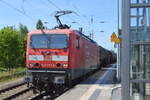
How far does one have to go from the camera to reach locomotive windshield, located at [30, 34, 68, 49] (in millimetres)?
17569

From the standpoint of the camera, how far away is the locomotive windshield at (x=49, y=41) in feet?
57.6

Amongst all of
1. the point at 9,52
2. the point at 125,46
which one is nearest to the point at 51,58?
the point at 125,46

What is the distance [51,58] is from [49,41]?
931 millimetres

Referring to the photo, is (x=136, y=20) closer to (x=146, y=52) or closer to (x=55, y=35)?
(x=146, y=52)

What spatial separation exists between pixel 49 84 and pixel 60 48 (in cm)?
187

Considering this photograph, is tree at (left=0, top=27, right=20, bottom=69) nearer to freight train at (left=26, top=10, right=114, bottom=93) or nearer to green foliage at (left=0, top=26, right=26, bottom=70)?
green foliage at (left=0, top=26, right=26, bottom=70)

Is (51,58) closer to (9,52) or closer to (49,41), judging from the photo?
(49,41)

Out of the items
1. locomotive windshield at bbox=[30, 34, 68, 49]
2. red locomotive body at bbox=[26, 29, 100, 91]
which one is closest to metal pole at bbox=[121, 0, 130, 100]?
red locomotive body at bbox=[26, 29, 100, 91]

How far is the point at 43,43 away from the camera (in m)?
17.9

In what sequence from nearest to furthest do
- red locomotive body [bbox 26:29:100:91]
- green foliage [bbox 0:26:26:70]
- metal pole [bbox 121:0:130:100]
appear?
metal pole [bbox 121:0:130:100] → red locomotive body [bbox 26:29:100:91] → green foliage [bbox 0:26:26:70]

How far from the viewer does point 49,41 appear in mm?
17844

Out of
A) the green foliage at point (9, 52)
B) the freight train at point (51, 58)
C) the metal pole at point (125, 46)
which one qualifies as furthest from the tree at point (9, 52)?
the metal pole at point (125, 46)

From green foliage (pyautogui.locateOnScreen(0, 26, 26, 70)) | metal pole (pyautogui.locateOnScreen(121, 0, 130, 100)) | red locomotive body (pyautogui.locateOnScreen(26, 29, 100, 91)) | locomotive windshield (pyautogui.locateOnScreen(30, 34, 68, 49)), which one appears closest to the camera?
metal pole (pyautogui.locateOnScreen(121, 0, 130, 100))

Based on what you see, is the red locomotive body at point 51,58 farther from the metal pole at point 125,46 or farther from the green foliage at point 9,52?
the green foliage at point 9,52
